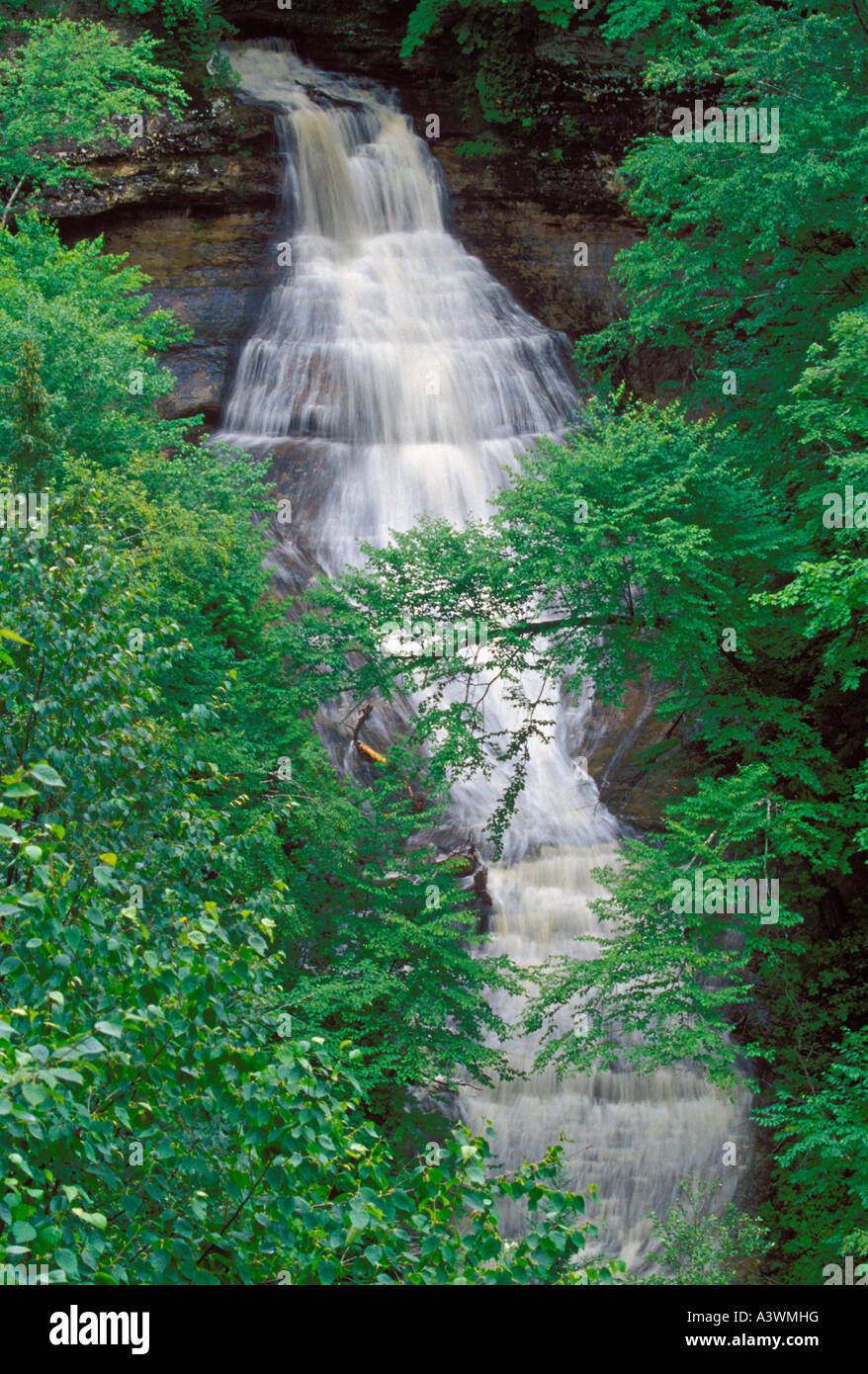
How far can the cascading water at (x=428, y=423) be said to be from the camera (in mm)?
13617

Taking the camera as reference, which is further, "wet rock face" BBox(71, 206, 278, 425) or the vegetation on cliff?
"wet rock face" BBox(71, 206, 278, 425)

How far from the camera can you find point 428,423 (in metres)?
21.9

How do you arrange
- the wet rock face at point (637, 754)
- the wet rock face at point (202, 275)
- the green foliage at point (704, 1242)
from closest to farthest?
the green foliage at point (704, 1242) → the wet rock face at point (637, 754) → the wet rock face at point (202, 275)

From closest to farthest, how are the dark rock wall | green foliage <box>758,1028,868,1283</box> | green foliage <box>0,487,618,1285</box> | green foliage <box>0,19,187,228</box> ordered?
1. green foliage <box>0,487,618,1285</box>
2. green foliage <box>758,1028,868,1283</box>
3. green foliage <box>0,19,187,228</box>
4. the dark rock wall

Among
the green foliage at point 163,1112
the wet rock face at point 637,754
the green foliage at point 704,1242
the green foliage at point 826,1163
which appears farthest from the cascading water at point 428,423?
the green foliage at point 163,1112

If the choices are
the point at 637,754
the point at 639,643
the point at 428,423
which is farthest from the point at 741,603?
the point at 428,423

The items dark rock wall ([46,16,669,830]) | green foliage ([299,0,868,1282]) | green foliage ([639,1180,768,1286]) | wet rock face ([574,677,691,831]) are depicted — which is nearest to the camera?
green foliage ([639,1180,768,1286])

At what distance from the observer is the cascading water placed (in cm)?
1362

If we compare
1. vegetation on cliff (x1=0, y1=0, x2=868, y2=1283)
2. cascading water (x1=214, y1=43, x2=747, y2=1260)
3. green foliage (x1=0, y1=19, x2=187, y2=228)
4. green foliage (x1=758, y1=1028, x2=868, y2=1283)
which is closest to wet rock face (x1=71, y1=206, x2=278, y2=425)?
cascading water (x1=214, y1=43, x2=747, y2=1260)

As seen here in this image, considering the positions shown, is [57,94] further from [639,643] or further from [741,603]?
[741,603]

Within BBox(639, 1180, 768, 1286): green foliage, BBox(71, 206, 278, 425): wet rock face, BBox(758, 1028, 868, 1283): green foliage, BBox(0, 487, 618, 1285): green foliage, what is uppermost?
BBox(71, 206, 278, 425): wet rock face

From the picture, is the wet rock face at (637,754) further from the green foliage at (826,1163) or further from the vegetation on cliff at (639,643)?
the green foliage at (826,1163)

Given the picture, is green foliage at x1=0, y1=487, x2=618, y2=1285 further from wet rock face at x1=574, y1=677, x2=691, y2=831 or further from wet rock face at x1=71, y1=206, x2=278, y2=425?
wet rock face at x1=71, y1=206, x2=278, y2=425
